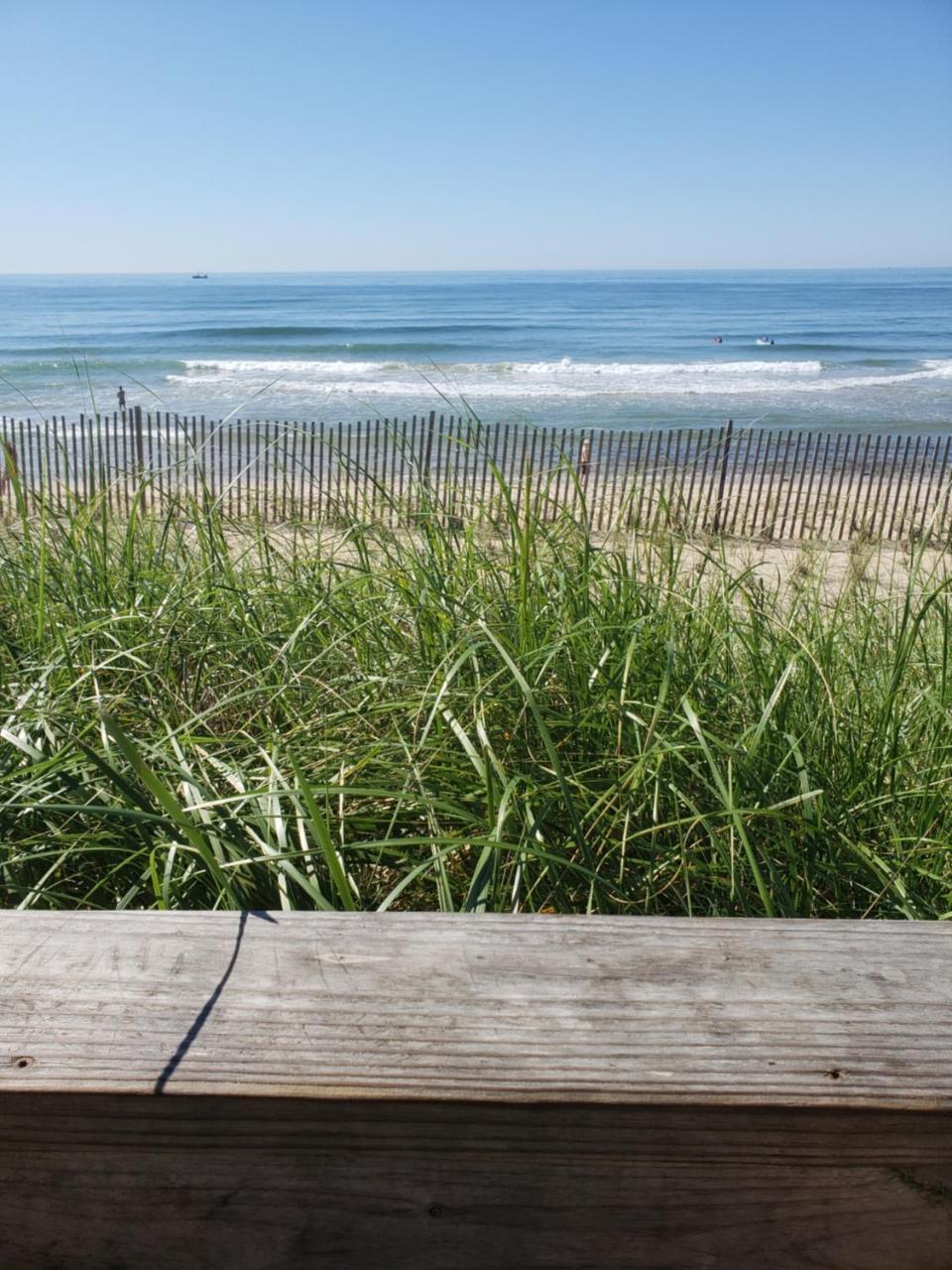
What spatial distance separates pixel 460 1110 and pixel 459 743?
103 centimetres

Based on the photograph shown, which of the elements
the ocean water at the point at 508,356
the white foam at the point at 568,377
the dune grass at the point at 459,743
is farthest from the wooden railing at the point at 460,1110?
Result: the white foam at the point at 568,377

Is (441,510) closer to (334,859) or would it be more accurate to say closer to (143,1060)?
(334,859)

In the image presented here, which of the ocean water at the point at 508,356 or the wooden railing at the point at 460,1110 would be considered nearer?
the wooden railing at the point at 460,1110

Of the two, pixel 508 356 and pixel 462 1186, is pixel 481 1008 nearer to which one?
pixel 462 1186

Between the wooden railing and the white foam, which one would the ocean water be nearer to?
the white foam

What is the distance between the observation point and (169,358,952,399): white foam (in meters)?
34.8

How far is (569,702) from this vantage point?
1911mm

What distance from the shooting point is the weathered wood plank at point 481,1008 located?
2.65ft

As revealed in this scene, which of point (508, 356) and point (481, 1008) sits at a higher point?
point (481, 1008)

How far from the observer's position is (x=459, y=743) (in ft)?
5.95

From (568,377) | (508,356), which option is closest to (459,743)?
(568,377)

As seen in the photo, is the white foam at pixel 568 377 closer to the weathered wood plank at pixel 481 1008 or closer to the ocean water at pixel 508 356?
the ocean water at pixel 508 356

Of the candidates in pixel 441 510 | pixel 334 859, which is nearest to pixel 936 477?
pixel 441 510

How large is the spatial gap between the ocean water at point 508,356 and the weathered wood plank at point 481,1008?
40.5 ft
